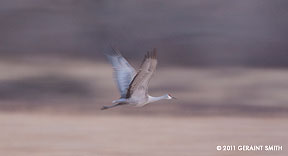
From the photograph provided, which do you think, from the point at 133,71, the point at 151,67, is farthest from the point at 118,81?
the point at 151,67

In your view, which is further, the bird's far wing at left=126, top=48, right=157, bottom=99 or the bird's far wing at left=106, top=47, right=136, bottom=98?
the bird's far wing at left=106, top=47, right=136, bottom=98

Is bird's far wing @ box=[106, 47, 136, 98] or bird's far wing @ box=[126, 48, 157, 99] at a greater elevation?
bird's far wing @ box=[106, 47, 136, 98]

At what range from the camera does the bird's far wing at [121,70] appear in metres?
19.1

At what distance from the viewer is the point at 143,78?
57.9ft

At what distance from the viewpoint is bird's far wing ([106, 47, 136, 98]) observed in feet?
62.5

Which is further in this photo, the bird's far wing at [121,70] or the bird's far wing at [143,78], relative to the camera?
the bird's far wing at [121,70]

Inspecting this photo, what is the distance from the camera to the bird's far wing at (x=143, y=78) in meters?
16.7

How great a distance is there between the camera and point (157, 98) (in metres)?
19.7

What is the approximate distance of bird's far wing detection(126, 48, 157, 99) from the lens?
16.7 metres

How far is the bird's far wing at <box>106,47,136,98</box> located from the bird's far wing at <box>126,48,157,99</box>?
494 mm

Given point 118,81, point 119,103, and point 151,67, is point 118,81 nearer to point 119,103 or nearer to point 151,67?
point 119,103

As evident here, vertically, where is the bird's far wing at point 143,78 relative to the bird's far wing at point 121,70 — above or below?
below

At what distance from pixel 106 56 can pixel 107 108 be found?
1709 millimetres

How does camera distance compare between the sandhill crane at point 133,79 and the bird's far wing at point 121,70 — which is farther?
the bird's far wing at point 121,70
